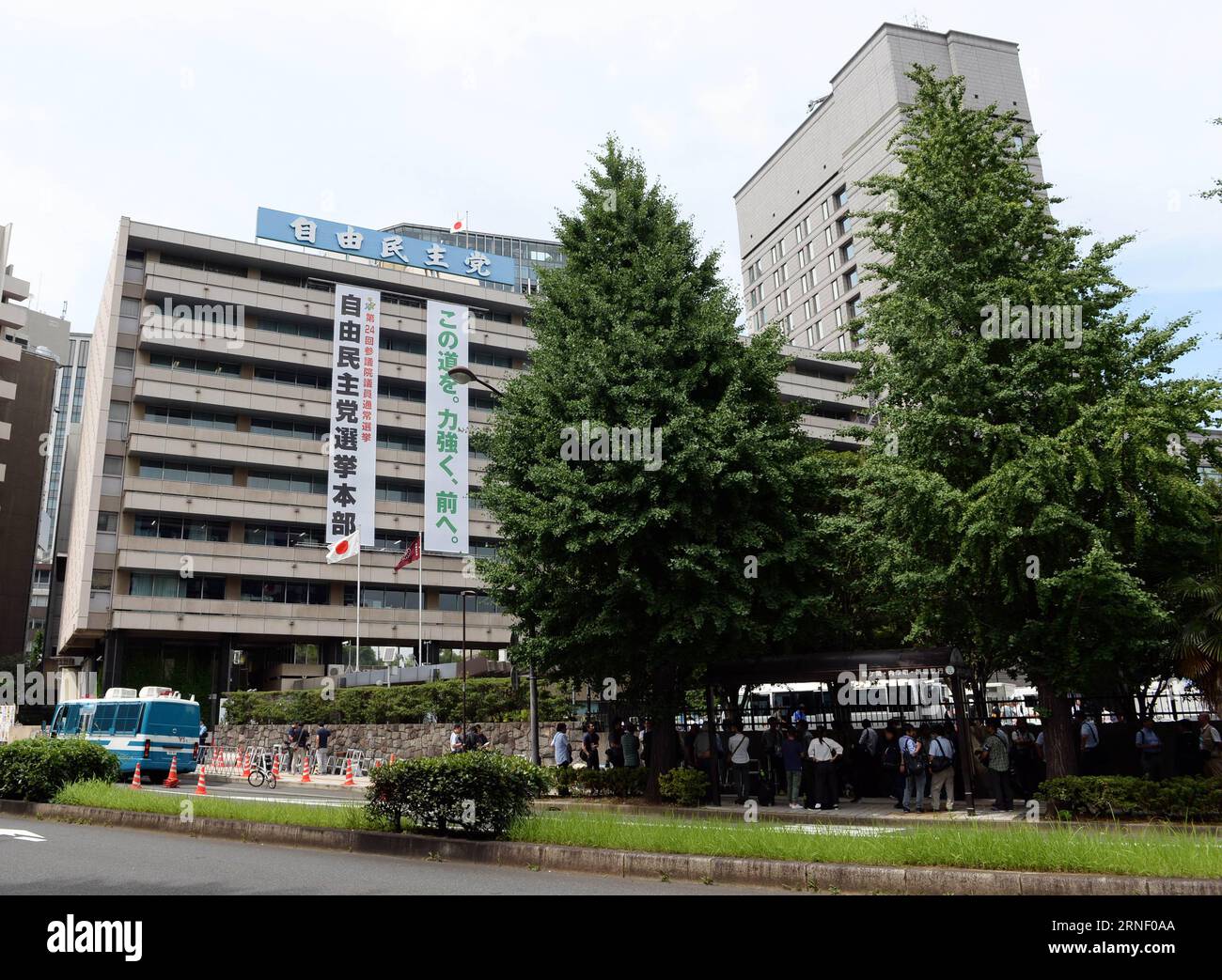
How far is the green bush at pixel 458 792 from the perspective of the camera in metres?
10.1

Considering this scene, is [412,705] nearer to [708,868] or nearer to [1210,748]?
[1210,748]

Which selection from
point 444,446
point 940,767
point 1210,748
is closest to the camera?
point 1210,748

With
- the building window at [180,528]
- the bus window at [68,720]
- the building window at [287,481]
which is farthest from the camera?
the building window at [287,481]

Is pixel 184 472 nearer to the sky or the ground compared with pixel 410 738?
nearer to the sky

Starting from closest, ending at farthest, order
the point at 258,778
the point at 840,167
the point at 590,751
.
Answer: the point at 590,751 < the point at 258,778 < the point at 840,167

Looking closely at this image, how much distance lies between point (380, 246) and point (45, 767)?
46.9 metres

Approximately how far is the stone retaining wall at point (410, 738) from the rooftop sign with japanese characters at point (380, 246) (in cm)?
2920

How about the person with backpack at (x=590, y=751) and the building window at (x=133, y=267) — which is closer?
the person with backpack at (x=590, y=751)

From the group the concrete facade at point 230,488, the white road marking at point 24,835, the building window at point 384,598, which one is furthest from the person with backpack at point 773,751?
the building window at point 384,598

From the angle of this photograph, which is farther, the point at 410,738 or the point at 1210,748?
the point at 410,738

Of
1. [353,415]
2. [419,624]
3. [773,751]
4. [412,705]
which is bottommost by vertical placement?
[773,751]

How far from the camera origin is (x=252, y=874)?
8.69m

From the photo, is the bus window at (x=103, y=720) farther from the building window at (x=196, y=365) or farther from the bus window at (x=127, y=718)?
the building window at (x=196, y=365)

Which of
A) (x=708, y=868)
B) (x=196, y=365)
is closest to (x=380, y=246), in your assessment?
(x=196, y=365)
